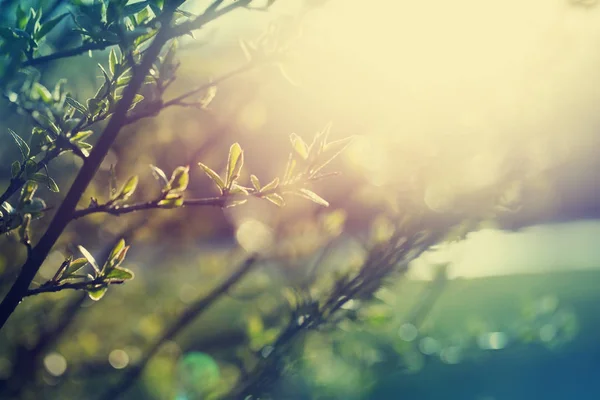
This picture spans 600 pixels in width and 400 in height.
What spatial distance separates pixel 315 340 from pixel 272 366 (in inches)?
19.2

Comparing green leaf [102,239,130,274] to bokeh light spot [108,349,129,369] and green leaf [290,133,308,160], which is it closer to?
green leaf [290,133,308,160]

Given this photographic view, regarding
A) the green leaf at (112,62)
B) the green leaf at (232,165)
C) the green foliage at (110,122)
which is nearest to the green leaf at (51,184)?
the green foliage at (110,122)

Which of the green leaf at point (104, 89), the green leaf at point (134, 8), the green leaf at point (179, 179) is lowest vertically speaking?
the green leaf at point (179, 179)

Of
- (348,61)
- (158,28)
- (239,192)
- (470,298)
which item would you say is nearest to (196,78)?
(348,61)

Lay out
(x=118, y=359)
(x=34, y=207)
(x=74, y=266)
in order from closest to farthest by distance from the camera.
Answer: (x=34, y=207) < (x=74, y=266) < (x=118, y=359)

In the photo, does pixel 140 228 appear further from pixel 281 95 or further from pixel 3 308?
pixel 3 308

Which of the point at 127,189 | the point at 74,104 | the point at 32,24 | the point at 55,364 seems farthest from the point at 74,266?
the point at 55,364

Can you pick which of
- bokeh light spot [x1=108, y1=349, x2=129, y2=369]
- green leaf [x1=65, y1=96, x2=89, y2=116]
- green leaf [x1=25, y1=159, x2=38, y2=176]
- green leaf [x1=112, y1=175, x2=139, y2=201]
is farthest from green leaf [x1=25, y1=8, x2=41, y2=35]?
bokeh light spot [x1=108, y1=349, x2=129, y2=369]

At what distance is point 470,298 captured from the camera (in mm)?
5301

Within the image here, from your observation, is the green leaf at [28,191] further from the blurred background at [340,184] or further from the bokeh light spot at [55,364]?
the bokeh light spot at [55,364]

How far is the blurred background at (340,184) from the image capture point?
60.8 inches

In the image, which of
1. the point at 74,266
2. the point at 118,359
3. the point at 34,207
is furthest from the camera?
the point at 118,359

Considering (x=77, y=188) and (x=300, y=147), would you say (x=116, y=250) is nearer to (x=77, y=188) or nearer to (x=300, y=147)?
(x=77, y=188)

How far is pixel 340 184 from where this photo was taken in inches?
96.5
